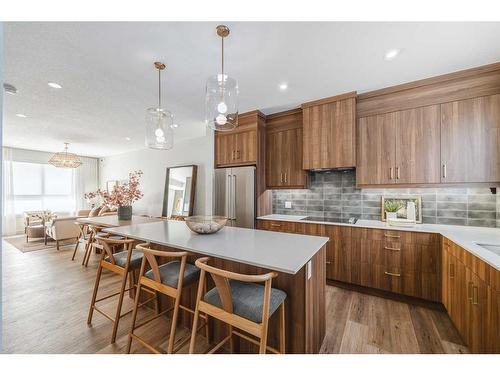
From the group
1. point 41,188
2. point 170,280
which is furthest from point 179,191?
point 41,188

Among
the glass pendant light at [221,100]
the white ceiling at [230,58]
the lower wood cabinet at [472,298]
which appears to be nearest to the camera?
the lower wood cabinet at [472,298]

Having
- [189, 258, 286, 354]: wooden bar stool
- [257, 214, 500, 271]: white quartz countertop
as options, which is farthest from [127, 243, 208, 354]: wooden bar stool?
[257, 214, 500, 271]: white quartz countertop

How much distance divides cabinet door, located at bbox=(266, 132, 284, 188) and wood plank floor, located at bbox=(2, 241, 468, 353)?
1742 mm

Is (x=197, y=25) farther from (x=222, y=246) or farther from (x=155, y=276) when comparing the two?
(x=155, y=276)

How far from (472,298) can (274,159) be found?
2.65m

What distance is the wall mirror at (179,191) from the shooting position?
5.11 m

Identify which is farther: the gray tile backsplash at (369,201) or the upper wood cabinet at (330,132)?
the upper wood cabinet at (330,132)

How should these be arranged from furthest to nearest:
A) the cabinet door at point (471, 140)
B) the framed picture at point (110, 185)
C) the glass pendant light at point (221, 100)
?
the framed picture at point (110, 185)
the cabinet door at point (471, 140)
the glass pendant light at point (221, 100)

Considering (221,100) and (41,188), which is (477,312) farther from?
(41,188)

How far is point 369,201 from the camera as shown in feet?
9.87

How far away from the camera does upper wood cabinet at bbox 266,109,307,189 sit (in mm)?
3293

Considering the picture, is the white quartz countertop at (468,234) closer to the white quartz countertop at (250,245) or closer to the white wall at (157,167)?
the white quartz countertop at (250,245)

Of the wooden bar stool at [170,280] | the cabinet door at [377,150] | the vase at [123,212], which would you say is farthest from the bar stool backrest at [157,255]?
the cabinet door at [377,150]

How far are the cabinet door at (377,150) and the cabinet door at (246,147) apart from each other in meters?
1.50
